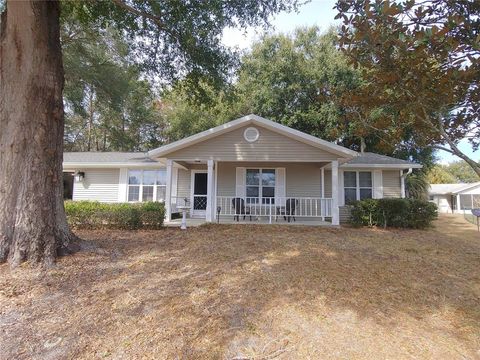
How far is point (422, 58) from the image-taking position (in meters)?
3.40

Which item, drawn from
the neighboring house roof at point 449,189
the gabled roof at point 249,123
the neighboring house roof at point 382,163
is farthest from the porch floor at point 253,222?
the neighboring house roof at point 449,189

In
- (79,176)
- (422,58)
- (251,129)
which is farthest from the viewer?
(79,176)

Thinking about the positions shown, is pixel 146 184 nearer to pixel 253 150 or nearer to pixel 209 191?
pixel 209 191

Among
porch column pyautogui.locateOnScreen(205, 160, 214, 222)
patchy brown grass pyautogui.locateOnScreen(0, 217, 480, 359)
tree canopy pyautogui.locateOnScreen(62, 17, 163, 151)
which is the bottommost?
patchy brown grass pyautogui.locateOnScreen(0, 217, 480, 359)

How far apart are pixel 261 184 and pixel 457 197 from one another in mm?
36007

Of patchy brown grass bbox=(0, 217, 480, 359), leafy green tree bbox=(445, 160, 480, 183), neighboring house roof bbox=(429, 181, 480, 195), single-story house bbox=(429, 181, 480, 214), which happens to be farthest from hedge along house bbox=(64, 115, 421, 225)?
leafy green tree bbox=(445, 160, 480, 183)

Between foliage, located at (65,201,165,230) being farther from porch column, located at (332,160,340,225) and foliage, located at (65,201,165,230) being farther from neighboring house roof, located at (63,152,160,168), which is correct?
porch column, located at (332,160,340,225)

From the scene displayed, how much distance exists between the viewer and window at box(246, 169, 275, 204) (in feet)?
42.9

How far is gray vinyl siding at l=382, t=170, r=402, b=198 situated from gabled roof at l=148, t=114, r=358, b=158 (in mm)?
3959

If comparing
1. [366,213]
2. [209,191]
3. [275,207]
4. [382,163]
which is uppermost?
[382,163]

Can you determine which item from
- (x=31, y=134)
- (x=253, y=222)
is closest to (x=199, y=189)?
(x=253, y=222)

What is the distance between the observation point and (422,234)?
10039 millimetres

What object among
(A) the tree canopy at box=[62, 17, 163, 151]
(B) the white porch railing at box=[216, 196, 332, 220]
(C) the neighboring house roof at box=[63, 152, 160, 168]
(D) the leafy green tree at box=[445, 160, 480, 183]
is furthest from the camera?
(D) the leafy green tree at box=[445, 160, 480, 183]

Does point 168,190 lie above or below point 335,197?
above
